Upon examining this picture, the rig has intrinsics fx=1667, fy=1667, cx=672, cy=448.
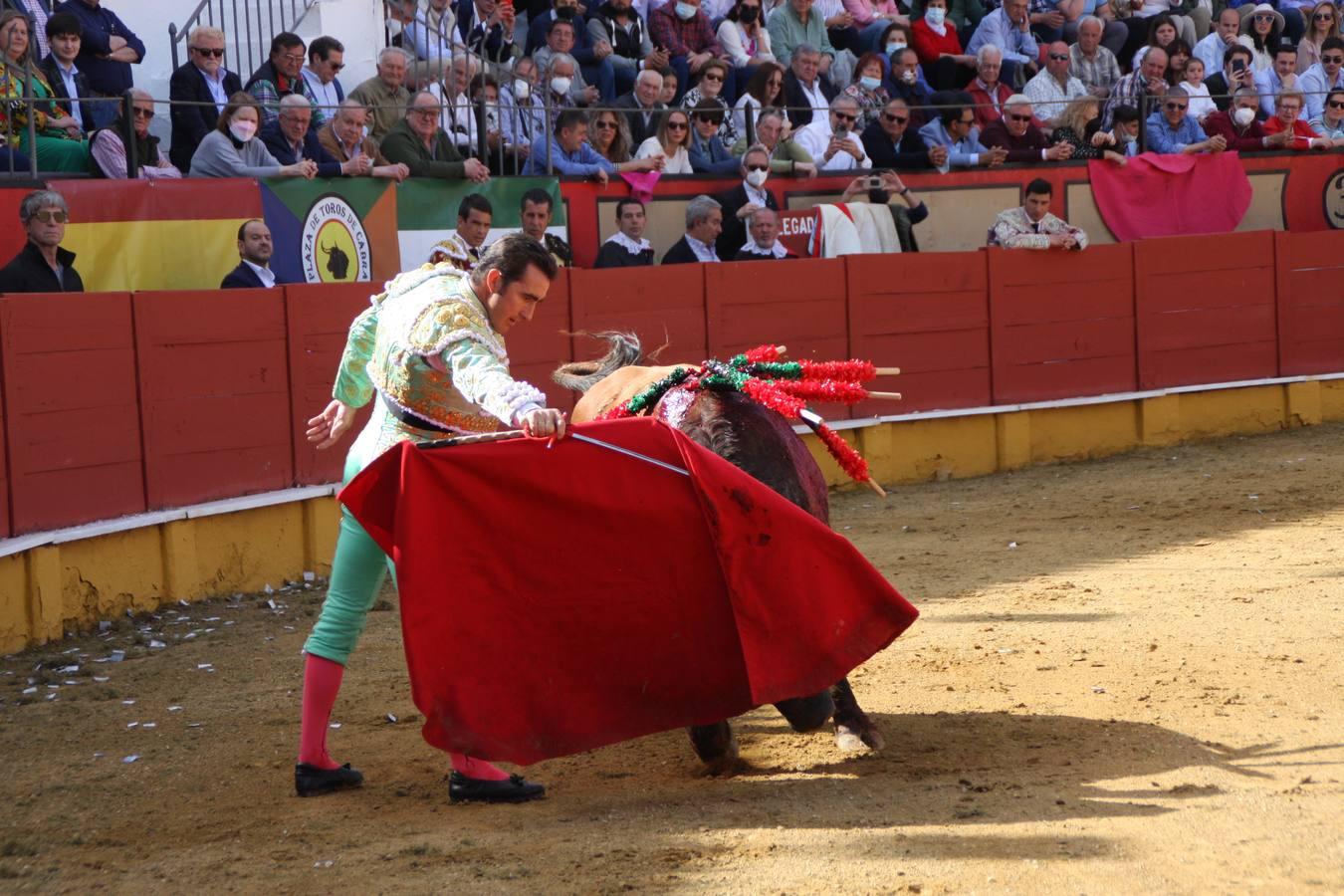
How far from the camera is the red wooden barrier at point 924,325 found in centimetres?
873

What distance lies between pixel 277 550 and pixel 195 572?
40cm

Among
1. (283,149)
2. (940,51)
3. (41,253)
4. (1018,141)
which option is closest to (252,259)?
(283,149)

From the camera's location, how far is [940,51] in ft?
35.7

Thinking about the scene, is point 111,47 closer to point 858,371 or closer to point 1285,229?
point 858,371

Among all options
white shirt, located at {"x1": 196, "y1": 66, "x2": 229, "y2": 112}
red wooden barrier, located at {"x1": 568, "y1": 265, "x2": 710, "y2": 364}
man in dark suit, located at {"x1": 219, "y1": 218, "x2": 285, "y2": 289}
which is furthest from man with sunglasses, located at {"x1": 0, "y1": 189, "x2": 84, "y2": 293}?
red wooden barrier, located at {"x1": 568, "y1": 265, "x2": 710, "y2": 364}

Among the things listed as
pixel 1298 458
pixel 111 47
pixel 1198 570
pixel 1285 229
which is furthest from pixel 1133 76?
pixel 111 47

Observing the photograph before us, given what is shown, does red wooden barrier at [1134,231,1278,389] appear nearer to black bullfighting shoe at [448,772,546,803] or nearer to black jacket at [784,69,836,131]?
black jacket at [784,69,836,131]

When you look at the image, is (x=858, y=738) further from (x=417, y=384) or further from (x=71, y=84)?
(x=71, y=84)

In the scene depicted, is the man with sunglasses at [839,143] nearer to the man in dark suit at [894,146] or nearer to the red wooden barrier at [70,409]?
the man in dark suit at [894,146]

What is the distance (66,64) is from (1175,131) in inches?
277

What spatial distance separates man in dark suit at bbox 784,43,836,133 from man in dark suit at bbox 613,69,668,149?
998 mm

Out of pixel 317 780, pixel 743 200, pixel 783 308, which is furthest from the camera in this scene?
pixel 743 200

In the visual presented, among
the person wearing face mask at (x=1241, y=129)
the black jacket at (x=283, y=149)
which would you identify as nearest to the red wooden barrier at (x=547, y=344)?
the black jacket at (x=283, y=149)

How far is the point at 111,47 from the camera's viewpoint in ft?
24.1
